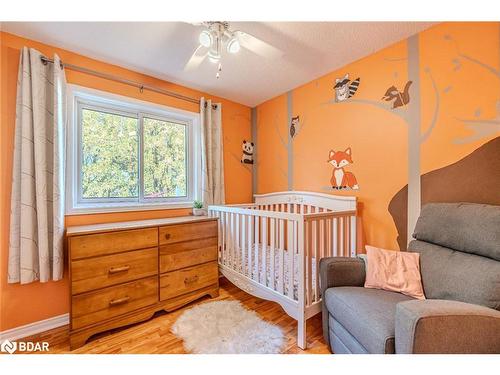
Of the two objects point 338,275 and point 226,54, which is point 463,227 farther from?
point 226,54

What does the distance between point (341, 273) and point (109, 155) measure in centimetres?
237

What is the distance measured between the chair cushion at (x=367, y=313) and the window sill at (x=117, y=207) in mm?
1863

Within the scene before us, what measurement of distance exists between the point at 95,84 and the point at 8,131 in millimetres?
772

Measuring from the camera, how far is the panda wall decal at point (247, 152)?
10.7 feet

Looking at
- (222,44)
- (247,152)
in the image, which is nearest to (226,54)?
(222,44)

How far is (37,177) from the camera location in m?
1.69

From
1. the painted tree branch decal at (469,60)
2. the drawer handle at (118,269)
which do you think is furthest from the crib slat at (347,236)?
the drawer handle at (118,269)

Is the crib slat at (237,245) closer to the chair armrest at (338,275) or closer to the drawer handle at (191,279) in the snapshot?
the drawer handle at (191,279)

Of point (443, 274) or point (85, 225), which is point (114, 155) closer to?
point (85, 225)

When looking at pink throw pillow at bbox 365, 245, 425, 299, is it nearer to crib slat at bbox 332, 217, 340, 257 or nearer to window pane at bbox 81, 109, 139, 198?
crib slat at bbox 332, 217, 340, 257

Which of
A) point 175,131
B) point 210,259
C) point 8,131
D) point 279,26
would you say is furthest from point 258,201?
point 8,131

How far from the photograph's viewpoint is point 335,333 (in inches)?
56.5

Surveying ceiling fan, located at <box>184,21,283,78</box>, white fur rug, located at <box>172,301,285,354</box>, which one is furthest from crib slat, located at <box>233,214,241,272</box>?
ceiling fan, located at <box>184,21,283,78</box>

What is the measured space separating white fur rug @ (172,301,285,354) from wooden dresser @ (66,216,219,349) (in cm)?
26
